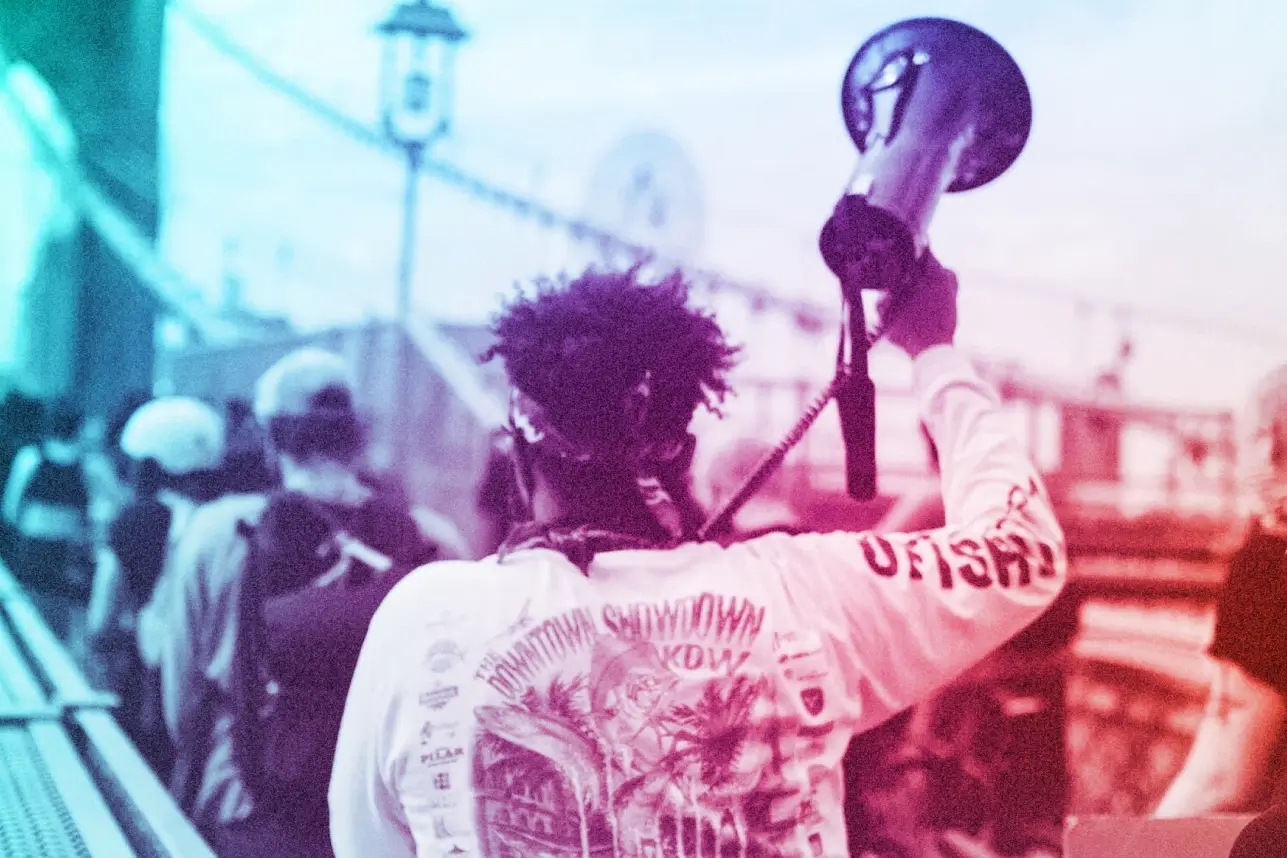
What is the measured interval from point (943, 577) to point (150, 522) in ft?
5.91

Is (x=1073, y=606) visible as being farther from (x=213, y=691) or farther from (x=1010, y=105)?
(x=213, y=691)

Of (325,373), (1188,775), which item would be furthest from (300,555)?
(1188,775)

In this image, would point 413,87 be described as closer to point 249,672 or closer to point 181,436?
point 181,436

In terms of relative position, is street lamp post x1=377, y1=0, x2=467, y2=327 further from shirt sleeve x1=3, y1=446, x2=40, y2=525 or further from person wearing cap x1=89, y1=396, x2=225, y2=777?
shirt sleeve x1=3, y1=446, x2=40, y2=525

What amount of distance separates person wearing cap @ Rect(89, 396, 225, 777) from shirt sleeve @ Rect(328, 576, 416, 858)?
1.24 m

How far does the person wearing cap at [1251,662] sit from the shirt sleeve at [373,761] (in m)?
0.90

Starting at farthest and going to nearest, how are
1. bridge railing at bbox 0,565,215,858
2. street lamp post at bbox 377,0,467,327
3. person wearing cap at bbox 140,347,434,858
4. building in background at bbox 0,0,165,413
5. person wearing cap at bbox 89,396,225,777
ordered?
building in background at bbox 0,0,165,413 < person wearing cap at bbox 89,396,225,777 < street lamp post at bbox 377,0,467,327 < person wearing cap at bbox 140,347,434,858 < bridge railing at bbox 0,565,215,858

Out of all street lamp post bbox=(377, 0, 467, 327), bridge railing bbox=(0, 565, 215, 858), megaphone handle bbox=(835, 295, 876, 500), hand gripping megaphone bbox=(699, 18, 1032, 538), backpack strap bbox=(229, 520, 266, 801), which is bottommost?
bridge railing bbox=(0, 565, 215, 858)

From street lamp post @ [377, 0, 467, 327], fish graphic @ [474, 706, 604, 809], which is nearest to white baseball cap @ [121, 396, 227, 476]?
street lamp post @ [377, 0, 467, 327]

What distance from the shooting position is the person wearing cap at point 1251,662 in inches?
53.1

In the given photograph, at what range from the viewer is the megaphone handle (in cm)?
137

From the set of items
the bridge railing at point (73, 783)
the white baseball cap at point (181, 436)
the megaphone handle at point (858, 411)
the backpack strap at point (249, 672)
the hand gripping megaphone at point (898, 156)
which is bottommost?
the bridge railing at point (73, 783)

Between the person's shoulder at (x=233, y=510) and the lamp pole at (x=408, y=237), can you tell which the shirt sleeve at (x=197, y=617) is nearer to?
the person's shoulder at (x=233, y=510)

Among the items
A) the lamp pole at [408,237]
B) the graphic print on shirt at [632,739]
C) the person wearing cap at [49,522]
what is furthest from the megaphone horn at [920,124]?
the person wearing cap at [49,522]
